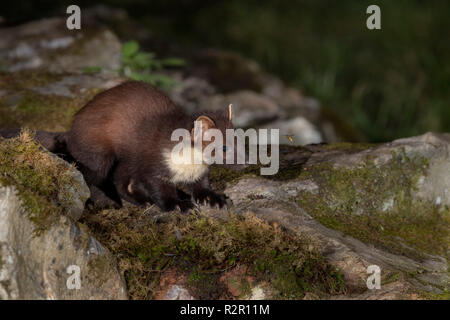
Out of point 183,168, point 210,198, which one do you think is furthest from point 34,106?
point 210,198

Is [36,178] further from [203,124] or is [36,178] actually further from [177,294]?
[203,124]

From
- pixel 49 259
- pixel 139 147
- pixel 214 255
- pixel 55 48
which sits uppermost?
pixel 55 48

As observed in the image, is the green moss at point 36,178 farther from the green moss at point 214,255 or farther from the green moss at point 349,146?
the green moss at point 349,146

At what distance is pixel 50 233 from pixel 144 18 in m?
10.2

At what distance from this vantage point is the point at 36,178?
11.4ft

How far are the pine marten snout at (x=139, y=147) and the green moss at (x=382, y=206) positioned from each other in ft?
2.91

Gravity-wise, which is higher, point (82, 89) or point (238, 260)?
point (82, 89)

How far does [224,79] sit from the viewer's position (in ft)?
30.4

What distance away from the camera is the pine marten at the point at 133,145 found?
469 cm

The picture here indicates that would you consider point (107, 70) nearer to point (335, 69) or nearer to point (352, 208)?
point (352, 208)

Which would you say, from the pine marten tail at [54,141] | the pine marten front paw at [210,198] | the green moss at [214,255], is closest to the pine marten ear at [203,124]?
the pine marten front paw at [210,198]

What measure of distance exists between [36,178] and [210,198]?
142 centimetres

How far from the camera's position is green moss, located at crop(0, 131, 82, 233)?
325 centimetres
